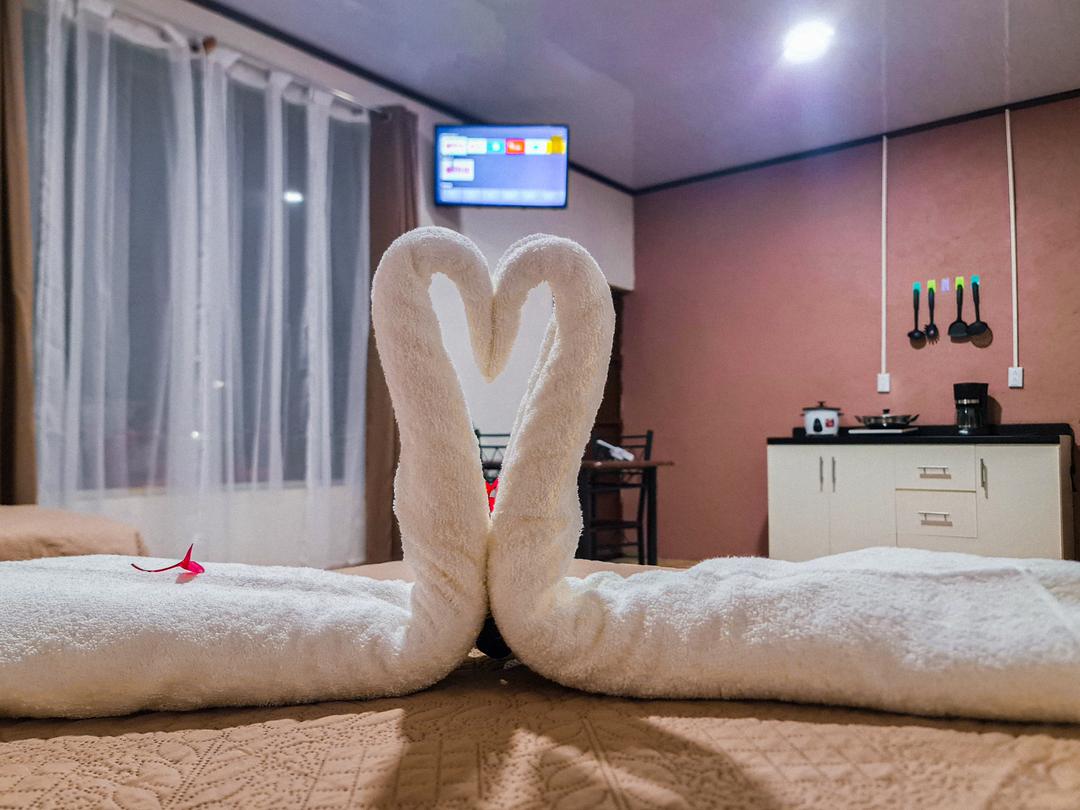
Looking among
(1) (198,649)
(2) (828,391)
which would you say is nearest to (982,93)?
(2) (828,391)

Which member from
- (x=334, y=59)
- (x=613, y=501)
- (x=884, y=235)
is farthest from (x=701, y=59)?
(x=613, y=501)

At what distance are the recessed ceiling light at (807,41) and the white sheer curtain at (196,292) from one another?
213cm

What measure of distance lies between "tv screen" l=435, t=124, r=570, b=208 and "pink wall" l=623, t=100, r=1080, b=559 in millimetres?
1629

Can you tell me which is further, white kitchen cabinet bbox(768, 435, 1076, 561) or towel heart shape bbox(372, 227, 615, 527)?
white kitchen cabinet bbox(768, 435, 1076, 561)

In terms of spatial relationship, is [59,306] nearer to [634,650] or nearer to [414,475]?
[414,475]

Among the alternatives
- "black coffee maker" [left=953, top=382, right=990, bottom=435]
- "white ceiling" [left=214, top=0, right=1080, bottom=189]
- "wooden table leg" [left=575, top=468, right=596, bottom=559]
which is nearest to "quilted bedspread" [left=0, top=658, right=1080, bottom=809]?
"wooden table leg" [left=575, top=468, right=596, bottom=559]

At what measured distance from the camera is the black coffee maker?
371cm

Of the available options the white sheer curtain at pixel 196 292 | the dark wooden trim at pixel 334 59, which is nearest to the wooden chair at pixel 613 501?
the white sheer curtain at pixel 196 292

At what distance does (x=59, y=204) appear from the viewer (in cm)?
249

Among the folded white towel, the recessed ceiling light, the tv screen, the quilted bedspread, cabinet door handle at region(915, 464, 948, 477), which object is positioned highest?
the recessed ceiling light

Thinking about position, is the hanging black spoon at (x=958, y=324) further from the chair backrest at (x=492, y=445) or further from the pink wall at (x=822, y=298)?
the chair backrest at (x=492, y=445)

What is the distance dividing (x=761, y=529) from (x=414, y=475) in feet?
14.2

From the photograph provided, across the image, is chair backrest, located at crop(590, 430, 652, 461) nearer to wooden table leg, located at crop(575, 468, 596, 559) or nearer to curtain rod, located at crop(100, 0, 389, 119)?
wooden table leg, located at crop(575, 468, 596, 559)

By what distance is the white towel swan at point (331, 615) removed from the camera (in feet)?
1.83
